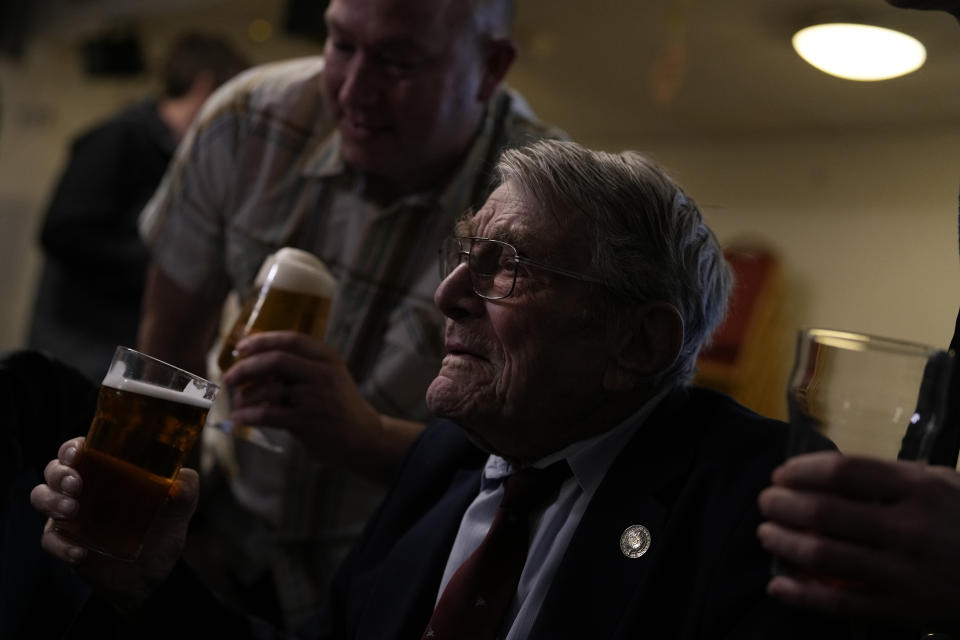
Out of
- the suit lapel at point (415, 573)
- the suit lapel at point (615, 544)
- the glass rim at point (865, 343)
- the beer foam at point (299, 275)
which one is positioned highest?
the glass rim at point (865, 343)

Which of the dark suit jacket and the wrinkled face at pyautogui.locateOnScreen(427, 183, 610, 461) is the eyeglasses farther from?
the dark suit jacket

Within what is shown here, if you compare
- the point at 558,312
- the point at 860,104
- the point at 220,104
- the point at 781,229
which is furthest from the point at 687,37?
the point at 558,312

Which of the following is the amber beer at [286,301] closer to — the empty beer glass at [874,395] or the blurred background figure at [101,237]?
the empty beer glass at [874,395]

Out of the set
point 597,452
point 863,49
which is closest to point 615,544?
point 597,452

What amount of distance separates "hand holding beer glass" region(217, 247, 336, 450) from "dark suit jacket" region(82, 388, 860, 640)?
39 centimetres

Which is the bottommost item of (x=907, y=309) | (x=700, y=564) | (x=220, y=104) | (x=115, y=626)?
(x=115, y=626)

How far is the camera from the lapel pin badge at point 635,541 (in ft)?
4.09

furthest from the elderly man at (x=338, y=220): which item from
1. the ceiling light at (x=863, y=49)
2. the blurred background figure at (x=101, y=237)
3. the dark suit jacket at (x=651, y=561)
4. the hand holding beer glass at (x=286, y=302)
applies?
the blurred background figure at (x=101, y=237)

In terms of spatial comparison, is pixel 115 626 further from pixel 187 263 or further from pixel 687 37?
pixel 687 37

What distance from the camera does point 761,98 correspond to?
22.1ft

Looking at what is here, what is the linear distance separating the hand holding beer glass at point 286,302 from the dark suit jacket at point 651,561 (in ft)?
1.30

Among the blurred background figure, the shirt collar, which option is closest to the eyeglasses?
the shirt collar

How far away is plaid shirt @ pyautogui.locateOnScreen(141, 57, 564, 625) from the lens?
6.95 feet

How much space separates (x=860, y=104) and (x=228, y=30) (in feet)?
14.1
